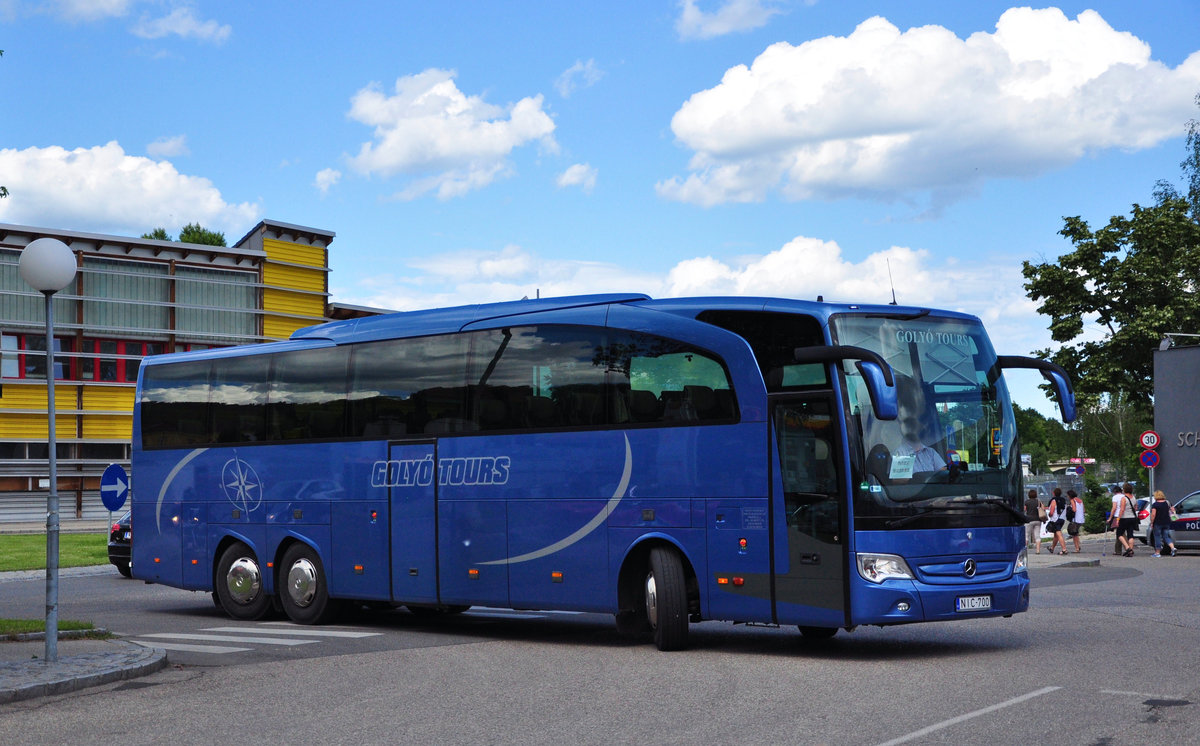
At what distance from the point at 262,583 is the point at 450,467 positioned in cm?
388

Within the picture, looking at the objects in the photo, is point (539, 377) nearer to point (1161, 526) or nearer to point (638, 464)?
point (638, 464)

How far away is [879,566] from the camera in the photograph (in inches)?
480

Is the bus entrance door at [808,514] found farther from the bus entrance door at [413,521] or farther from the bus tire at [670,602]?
the bus entrance door at [413,521]

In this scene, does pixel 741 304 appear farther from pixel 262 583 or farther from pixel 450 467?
pixel 262 583

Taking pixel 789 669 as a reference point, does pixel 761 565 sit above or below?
above

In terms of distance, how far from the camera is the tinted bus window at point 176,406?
1834cm

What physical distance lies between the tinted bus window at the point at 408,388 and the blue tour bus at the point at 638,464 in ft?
0.09

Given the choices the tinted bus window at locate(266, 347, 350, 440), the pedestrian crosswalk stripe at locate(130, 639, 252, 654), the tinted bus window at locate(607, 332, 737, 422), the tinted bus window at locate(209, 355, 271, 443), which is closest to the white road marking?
the tinted bus window at locate(607, 332, 737, 422)

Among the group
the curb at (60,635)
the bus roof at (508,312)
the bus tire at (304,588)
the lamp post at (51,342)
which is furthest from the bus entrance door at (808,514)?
the curb at (60,635)

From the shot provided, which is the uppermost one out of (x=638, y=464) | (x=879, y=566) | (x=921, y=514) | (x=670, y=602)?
(x=638, y=464)

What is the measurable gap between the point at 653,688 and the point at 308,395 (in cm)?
767

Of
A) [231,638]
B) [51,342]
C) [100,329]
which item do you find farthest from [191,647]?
A: [100,329]

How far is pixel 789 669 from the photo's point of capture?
467 inches

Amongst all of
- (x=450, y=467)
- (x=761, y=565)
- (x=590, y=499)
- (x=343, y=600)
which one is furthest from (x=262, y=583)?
(x=761, y=565)
